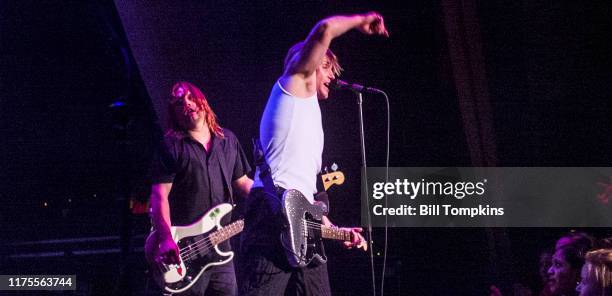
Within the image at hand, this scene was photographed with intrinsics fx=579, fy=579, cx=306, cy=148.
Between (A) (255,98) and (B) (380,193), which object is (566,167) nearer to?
(B) (380,193)

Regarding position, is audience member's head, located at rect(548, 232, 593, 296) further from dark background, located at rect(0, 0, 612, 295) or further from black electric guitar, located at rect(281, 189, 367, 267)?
black electric guitar, located at rect(281, 189, 367, 267)

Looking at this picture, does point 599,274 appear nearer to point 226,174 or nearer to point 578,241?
point 578,241

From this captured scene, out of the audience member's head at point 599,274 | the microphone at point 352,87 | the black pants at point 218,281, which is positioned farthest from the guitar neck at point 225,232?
the audience member's head at point 599,274

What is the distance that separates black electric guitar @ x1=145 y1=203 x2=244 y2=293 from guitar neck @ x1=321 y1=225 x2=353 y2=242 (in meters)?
0.47

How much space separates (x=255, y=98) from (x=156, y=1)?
0.95 metres

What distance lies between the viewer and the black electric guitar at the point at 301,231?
8.40 ft

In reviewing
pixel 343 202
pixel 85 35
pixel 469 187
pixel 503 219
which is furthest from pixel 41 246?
pixel 503 219

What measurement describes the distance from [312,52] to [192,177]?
3.00 feet

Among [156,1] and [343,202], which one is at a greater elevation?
[156,1]

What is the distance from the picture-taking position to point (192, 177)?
3.00 meters

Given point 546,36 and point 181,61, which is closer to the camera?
point 181,61

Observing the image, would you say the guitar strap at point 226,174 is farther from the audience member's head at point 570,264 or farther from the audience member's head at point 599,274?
the audience member's head at point 570,264

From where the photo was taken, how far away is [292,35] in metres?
4.25

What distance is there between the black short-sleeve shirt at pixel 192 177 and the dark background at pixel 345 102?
2.30ft
